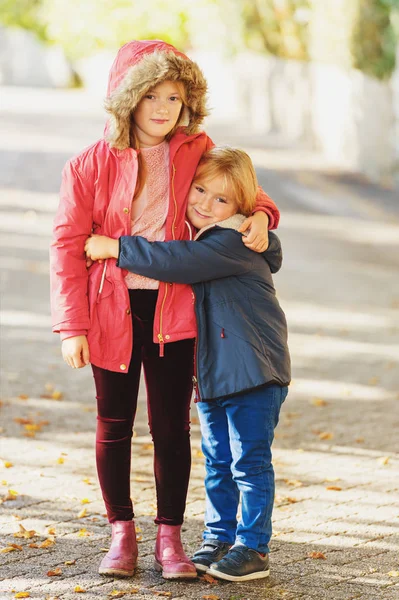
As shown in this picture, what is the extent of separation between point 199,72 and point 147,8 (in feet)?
117

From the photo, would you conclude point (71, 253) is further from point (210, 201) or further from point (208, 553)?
point (208, 553)

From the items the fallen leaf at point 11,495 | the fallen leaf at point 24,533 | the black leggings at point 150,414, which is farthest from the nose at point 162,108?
the fallen leaf at point 11,495

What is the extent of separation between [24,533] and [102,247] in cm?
147

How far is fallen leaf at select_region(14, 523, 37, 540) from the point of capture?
444cm

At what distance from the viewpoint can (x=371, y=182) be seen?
1823 cm

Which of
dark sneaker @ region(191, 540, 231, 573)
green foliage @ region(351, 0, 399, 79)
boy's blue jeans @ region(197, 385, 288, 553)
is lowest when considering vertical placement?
dark sneaker @ region(191, 540, 231, 573)

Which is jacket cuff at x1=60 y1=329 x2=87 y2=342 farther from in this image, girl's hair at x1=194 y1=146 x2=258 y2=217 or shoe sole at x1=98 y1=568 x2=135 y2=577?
shoe sole at x1=98 y1=568 x2=135 y2=577

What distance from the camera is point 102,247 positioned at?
3.76 metres

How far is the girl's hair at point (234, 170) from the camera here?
12.6ft

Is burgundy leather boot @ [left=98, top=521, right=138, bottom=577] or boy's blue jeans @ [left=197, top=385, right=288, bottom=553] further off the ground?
boy's blue jeans @ [left=197, top=385, right=288, bottom=553]

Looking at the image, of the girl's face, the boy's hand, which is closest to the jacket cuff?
the boy's hand

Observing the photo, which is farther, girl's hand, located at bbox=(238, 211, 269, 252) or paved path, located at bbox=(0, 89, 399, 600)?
paved path, located at bbox=(0, 89, 399, 600)

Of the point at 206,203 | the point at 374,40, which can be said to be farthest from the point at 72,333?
the point at 374,40

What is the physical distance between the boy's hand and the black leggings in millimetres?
186
